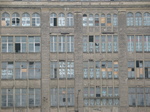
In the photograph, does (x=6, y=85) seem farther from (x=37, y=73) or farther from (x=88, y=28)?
(x=88, y=28)

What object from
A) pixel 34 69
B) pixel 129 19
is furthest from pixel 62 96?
pixel 129 19

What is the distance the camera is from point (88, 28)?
3991 cm

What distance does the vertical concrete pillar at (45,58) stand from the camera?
3869 centimetres

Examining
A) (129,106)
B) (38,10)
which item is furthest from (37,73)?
(129,106)

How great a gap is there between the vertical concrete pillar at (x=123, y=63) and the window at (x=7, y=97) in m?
11.3

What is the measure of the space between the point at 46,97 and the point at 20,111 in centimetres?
300

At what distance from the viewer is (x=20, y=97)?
38781 mm

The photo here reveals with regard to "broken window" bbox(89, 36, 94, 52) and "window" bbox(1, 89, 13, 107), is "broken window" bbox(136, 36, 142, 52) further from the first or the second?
"window" bbox(1, 89, 13, 107)

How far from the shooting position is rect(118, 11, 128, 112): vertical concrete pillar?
39.1 m

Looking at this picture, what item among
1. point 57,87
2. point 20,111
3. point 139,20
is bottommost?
point 20,111

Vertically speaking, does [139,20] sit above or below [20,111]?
above

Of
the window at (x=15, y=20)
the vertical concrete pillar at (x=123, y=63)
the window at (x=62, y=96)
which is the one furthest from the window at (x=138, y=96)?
the window at (x=15, y=20)

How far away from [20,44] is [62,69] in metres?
5.12

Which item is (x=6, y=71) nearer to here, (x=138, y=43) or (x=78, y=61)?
(x=78, y=61)
